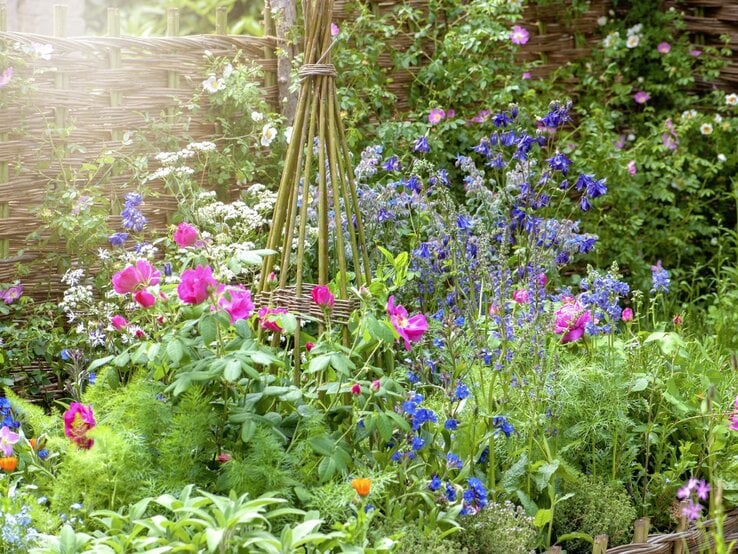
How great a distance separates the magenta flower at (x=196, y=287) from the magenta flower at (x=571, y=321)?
3.27 ft

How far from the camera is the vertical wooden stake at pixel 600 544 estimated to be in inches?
77.6

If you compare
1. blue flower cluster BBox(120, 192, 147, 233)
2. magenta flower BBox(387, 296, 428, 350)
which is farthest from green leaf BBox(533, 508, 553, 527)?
blue flower cluster BBox(120, 192, 147, 233)

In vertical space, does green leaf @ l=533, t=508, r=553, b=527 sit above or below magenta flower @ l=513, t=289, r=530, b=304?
below

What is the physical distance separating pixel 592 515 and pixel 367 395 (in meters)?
0.61

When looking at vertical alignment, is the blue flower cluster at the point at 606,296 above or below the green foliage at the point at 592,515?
above

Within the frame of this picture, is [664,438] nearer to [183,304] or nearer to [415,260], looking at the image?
[415,260]

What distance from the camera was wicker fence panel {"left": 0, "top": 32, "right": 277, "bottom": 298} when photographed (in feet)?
11.0

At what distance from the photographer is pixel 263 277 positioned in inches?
87.8

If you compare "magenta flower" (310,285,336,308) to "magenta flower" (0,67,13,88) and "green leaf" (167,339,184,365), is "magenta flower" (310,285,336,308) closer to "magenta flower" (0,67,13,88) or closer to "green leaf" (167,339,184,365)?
"green leaf" (167,339,184,365)

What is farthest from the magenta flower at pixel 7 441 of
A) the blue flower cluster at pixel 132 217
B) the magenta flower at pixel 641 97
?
the magenta flower at pixel 641 97

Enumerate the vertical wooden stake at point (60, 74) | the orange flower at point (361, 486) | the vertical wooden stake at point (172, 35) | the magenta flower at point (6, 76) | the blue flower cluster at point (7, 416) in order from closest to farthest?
the orange flower at point (361, 486), the blue flower cluster at point (7, 416), the magenta flower at point (6, 76), the vertical wooden stake at point (60, 74), the vertical wooden stake at point (172, 35)

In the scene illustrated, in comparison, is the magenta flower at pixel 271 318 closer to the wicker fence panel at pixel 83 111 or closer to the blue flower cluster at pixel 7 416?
the blue flower cluster at pixel 7 416

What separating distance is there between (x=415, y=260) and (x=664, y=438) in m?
0.95

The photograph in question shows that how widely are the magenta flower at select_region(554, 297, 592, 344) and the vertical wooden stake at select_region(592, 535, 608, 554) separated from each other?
580 millimetres
